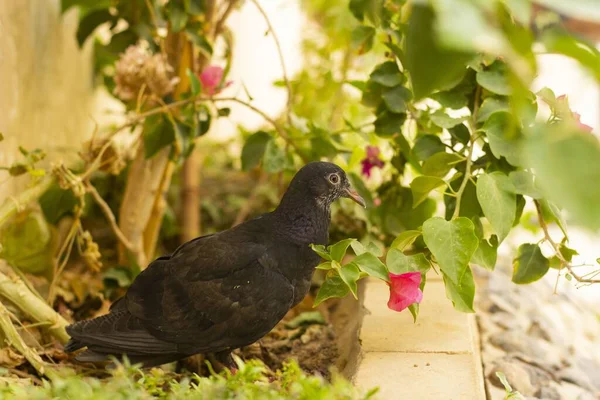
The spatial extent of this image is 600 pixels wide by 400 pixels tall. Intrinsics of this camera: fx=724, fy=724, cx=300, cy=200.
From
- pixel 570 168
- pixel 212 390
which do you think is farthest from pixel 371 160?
pixel 570 168

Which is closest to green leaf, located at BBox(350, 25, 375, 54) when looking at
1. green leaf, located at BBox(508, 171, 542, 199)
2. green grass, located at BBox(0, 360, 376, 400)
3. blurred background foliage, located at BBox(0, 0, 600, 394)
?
blurred background foliage, located at BBox(0, 0, 600, 394)

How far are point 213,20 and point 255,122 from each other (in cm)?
340

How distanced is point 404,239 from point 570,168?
1013 millimetres

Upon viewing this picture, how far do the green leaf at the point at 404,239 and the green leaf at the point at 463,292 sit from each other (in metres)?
0.15

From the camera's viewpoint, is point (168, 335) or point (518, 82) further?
point (168, 335)

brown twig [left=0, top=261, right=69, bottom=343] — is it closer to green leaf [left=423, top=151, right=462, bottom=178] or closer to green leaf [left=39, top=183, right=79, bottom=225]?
green leaf [left=39, top=183, right=79, bottom=225]

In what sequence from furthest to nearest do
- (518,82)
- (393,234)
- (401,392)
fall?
(393,234) < (401,392) < (518,82)

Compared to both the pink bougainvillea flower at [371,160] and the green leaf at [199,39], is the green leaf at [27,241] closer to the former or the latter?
the green leaf at [199,39]

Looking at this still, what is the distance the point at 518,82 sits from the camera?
98 cm

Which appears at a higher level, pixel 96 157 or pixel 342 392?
pixel 96 157

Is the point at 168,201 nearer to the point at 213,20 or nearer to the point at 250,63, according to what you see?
the point at 213,20

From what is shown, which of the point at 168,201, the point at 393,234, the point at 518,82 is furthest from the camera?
the point at 168,201

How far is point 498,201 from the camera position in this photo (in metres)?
1.99

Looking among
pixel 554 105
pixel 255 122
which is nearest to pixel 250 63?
pixel 255 122
